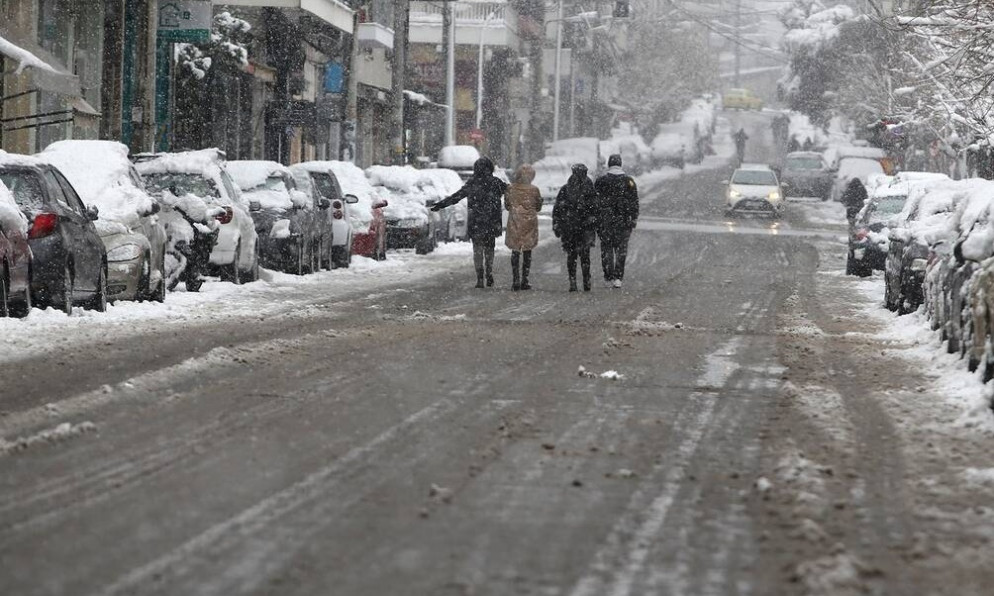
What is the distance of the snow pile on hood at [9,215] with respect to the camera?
14.5 m

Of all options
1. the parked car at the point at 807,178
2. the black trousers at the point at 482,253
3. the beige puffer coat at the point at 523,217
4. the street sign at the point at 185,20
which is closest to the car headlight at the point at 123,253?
the black trousers at the point at 482,253

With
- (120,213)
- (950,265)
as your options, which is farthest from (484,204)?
(950,265)

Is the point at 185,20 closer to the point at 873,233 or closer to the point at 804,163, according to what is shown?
the point at 873,233

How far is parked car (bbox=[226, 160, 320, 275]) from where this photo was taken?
24016 mm

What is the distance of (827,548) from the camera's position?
21.7ft

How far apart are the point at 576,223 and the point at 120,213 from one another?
6276mm

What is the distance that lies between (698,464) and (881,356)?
6269mm

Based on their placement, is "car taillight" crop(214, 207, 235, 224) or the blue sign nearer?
"car taillight" crop(214, 207, 235, 224)

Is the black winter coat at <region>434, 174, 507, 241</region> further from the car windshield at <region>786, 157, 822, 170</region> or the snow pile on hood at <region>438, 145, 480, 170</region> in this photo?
the car windshield at <region>786, 157, 822, 170</region>

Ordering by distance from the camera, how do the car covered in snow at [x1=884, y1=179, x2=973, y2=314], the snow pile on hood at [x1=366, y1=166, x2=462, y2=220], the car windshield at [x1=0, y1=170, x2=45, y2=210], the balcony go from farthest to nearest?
the balcony < the snow pile on hood at [x1=366, y1=166, x2=462, y2=220] < the car covered in snow at [x1=884, y1=179, x2=973, y2=314] < the car windshield at [x1=0, y1=170, x2=45, y2=210]

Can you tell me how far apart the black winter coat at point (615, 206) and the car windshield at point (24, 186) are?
27.8ft

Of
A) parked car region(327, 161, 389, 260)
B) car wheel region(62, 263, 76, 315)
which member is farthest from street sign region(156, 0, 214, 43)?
car wheel region(62, 263, 76, 315)

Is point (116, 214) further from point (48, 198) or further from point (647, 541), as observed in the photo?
point (647, 541)

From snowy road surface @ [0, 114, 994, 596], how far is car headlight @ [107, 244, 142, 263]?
124 cm
